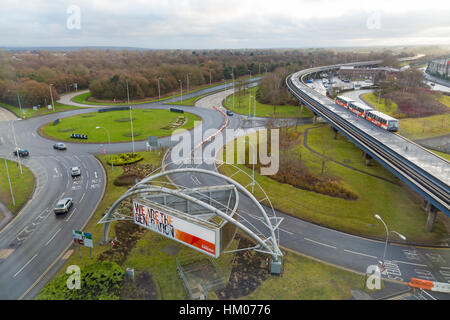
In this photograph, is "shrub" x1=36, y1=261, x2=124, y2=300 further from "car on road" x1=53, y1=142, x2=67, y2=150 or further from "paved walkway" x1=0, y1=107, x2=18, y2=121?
"paved walkway" x1=0, y1=107, x2=18, y2=121

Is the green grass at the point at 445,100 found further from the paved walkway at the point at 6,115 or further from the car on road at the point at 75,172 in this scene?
the paved walkway at the point at 6,115

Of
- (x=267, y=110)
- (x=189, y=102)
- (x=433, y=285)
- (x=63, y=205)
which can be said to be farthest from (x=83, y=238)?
(x=189, y=102)

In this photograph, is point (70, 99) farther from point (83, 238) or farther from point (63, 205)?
point (83, 238)
